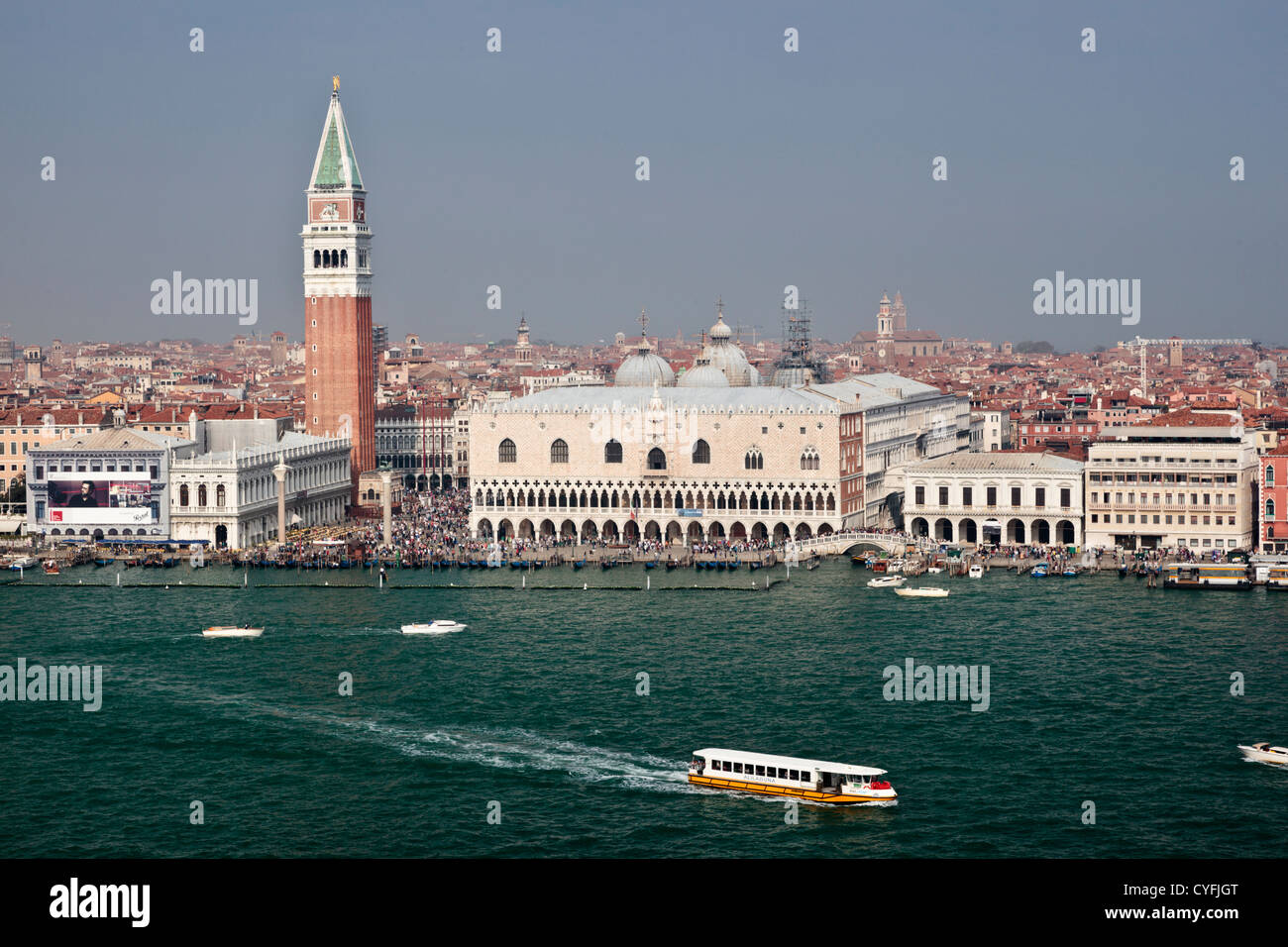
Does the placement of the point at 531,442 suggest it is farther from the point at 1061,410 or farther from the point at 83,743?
the point at 1061,410

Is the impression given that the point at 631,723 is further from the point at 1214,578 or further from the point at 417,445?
the point at 417,445

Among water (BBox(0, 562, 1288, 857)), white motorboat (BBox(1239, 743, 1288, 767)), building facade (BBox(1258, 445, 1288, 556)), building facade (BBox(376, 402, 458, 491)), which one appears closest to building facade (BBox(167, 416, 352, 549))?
water (BBox(0, 562, 1288, 857))

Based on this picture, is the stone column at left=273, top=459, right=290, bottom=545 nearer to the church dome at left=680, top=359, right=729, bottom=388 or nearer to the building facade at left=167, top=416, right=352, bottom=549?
the building facade at left=167, top=416, right=352, bottom=549

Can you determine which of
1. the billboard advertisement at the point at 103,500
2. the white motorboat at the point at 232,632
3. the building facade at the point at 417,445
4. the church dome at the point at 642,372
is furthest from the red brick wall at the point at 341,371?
the white motorboat at the point at 232,632

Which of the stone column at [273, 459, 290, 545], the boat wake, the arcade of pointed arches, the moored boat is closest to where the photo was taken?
the boat wake

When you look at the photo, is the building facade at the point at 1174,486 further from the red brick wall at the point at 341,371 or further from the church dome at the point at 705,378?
the red brick wall at the point at 341,371
